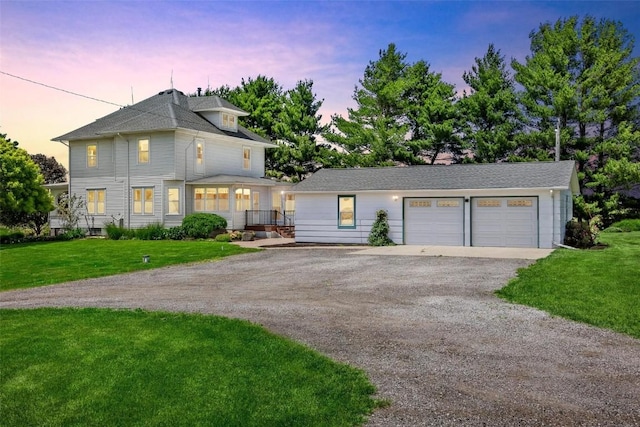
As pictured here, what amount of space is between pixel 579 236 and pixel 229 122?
73.0 ft

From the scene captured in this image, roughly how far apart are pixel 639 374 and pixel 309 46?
23536mm

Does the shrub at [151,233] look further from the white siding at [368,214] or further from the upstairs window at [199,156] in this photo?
the white siding at [368,214]

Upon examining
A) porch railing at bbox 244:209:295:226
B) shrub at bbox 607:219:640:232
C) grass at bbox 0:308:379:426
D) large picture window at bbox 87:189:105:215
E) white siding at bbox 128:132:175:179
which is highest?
white siding at bbox 128:132:175:179

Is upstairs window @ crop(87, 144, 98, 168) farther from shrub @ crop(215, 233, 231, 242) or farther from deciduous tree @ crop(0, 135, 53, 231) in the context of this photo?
shrub @ crop(215, 233, 231, 242)

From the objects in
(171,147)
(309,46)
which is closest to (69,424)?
(309,46)

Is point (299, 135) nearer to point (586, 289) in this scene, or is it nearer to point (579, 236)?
point (579, 236)

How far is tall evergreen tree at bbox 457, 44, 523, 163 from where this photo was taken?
38031 millimetres

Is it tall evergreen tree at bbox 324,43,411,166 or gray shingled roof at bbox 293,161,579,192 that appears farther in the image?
tall evergreen tree at bbox 324,43,411,166

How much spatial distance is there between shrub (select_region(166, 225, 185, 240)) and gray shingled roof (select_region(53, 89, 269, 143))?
5.56 meters

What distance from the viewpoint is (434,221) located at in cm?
2364

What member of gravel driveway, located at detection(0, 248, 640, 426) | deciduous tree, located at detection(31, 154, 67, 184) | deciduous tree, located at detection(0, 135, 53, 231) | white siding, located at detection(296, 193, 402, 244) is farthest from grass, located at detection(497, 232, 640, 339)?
deciduous tree, located at detection(31, 154, 67, 184)

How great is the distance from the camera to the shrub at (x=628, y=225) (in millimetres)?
32562

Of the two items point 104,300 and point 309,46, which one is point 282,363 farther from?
point 309,46

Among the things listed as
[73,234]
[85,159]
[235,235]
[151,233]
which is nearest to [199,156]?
[151,233]
